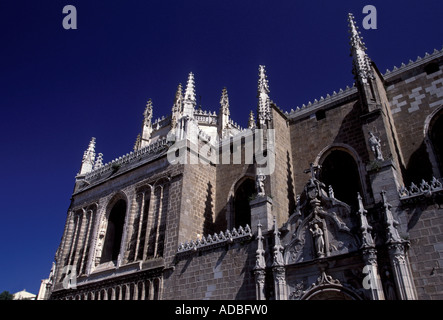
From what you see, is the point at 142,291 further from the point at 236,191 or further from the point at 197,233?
the point at 236,191

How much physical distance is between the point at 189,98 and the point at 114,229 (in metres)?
8.77

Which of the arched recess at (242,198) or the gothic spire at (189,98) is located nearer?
the arched recess at (242,198)

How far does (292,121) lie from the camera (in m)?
19.5

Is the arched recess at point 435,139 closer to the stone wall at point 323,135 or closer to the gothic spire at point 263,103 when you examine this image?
the stone wall at point 323,135

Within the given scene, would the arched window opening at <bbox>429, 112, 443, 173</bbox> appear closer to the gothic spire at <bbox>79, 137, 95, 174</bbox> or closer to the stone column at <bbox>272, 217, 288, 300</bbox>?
the stone column at <bbox>272, 217, 288, 300</bbox>

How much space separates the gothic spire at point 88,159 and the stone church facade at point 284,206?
1.46 meters

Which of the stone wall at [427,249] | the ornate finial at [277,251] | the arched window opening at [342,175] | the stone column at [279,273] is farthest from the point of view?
the arched window opening at [342,175]

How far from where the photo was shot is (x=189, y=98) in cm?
2070

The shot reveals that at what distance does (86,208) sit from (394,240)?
17.9m

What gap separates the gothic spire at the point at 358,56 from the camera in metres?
15.5

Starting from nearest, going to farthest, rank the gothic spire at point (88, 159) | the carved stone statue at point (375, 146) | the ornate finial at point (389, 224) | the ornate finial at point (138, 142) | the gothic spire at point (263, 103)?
the ornate finial at point (389, 224)
the carved stone statue at point (375, 146)
the gothic spire at point (263, 103)
the gothic spire at point (88, 159)
the ornate finial at point (138, 142)

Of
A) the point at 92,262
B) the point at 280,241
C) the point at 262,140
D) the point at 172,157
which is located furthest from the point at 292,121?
the point at 92,262

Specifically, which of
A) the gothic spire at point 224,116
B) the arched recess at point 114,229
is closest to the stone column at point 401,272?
the arched recess at point 114,229
